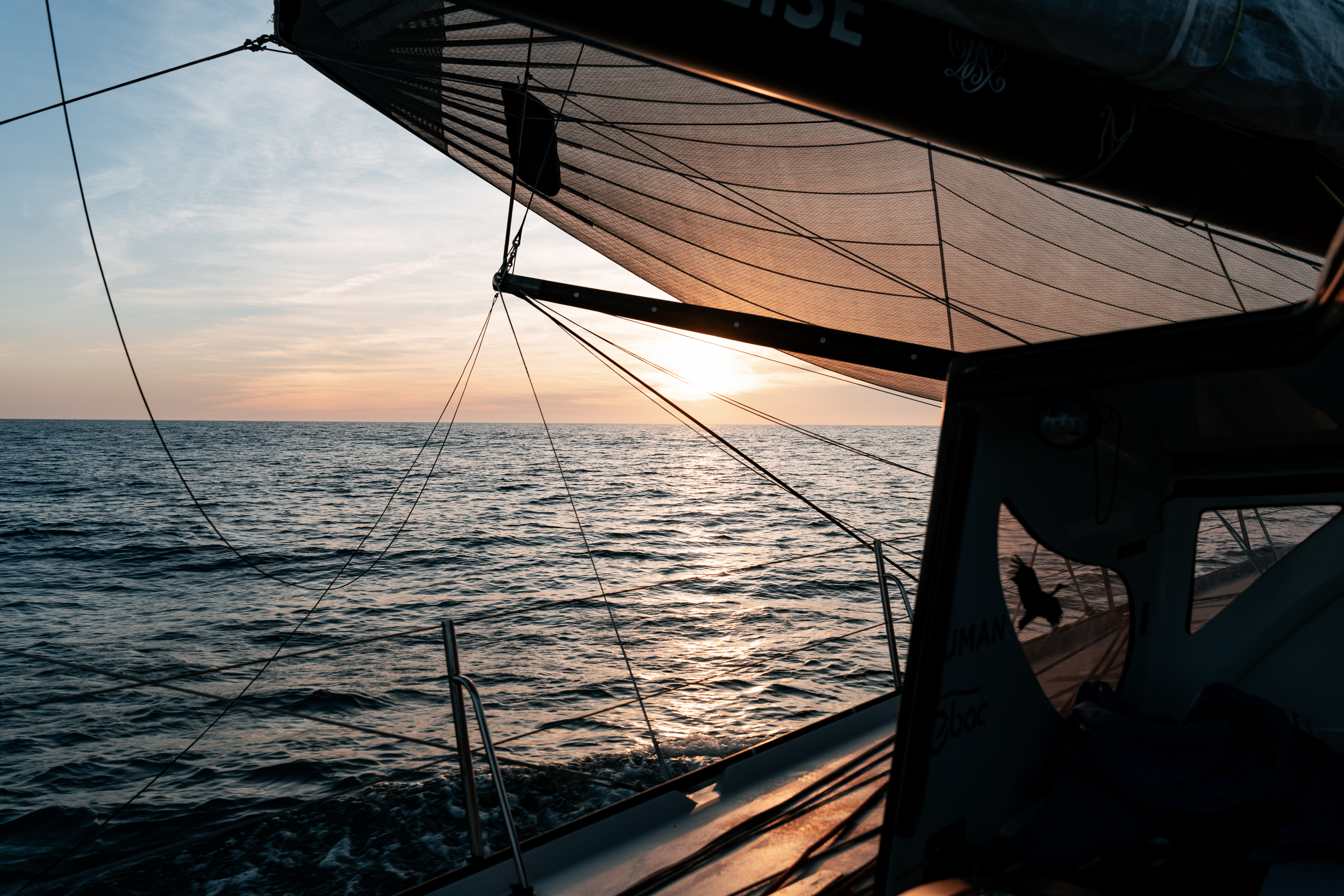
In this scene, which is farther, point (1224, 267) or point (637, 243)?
point (637, 243)

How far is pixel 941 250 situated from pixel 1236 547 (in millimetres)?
2653

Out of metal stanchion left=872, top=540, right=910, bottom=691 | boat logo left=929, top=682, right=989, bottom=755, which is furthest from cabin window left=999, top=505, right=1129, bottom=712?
metal stanchion left=872, top=540, right=910, bottom=691

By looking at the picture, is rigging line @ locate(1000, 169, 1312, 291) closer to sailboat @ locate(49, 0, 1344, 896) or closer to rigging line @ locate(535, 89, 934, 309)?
sailboat @ locate(49, 0, 1344, 896)

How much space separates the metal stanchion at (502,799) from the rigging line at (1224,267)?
14.3 ft

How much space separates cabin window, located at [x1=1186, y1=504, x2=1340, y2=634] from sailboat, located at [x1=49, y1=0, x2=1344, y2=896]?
0.07 feet

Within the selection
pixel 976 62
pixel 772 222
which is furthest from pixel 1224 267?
pixel 976 62

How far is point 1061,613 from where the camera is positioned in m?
2.52

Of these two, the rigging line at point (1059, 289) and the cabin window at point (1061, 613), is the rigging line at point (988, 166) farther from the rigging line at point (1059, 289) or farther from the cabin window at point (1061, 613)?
the cabin window at point (1061, 613)

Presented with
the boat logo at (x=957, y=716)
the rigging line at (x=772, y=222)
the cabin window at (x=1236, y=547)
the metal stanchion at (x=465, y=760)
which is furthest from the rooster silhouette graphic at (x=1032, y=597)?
the rigging line at (x=772, y=222)

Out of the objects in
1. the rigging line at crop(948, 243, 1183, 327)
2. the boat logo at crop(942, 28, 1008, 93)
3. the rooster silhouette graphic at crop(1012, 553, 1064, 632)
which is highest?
the rigging line at crop(948, 243, 1183, 327)

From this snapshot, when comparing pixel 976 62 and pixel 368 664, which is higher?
pixel 976 62

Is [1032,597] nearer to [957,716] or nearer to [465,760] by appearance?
[957,716]

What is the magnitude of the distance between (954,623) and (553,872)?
191cm

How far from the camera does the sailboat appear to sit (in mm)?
2004
